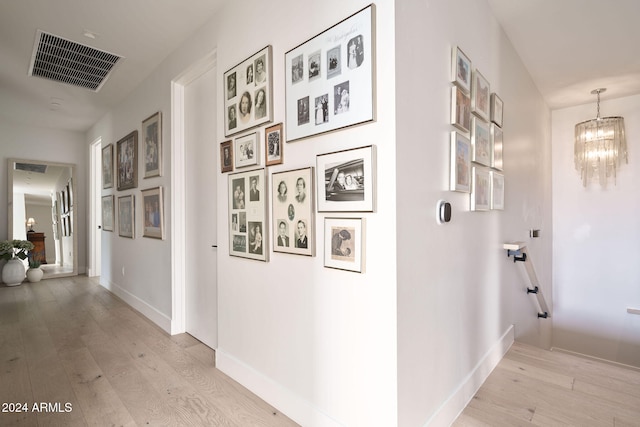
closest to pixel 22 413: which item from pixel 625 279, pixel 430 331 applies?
pixel 430 331

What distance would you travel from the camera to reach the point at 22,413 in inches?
71.6

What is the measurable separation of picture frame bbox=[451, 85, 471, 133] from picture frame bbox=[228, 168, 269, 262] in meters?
1.11

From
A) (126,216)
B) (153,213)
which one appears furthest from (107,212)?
(153,213)

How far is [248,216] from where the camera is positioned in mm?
2074

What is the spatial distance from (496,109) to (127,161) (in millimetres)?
3813

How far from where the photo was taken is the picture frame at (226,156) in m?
2.24

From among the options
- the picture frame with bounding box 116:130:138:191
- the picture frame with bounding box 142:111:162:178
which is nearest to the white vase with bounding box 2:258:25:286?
the picture frame with bounding box 116:130:138:191

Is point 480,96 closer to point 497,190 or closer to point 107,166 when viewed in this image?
point 497,190

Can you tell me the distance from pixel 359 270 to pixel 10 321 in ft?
12.9

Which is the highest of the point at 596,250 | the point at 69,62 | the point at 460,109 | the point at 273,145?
the point at 69,62

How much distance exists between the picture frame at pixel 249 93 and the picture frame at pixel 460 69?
39.8 inches

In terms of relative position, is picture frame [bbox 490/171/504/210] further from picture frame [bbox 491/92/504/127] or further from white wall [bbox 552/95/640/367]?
white wall [bbox 552/95/640/367]

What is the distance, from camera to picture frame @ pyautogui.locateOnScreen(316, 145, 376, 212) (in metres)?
1.40

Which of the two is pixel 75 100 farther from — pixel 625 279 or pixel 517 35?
pixel 625 279
